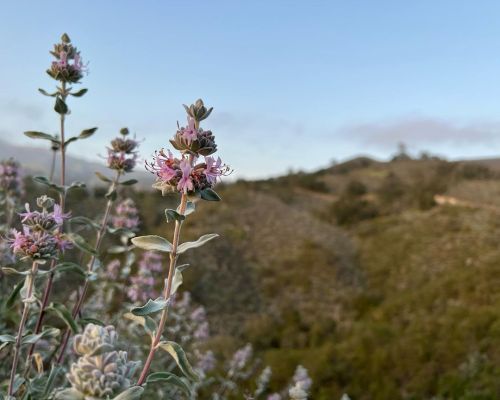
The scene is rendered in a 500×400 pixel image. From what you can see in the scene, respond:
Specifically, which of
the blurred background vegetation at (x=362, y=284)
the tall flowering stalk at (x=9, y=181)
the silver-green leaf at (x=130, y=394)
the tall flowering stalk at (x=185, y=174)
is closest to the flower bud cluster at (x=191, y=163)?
the tall flowering stalk at (x=185, y=174)

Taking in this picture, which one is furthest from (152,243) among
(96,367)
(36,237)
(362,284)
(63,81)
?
(362,284)

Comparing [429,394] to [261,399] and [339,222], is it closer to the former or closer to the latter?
[261,399]

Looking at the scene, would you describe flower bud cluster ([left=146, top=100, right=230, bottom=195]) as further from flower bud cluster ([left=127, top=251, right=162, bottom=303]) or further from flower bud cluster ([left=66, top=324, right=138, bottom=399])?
flower bud cluster ([left=127, top=251, right=162, bottom=303])

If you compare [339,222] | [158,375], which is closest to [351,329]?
[158,375]

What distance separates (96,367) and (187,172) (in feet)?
2.25

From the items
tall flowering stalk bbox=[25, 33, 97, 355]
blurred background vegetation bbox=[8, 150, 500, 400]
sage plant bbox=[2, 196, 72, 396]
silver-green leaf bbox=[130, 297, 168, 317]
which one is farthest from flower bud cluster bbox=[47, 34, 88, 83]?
blurred background vegetation bbox=[8, 150, 500, 400]

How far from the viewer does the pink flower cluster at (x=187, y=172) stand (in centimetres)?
156

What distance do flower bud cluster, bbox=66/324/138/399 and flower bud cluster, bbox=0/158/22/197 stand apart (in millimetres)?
2965

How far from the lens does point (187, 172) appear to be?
155 centimetres

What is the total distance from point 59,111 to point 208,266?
431 inches

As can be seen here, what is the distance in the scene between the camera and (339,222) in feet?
62.3

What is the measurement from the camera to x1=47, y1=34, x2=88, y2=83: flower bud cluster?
2.60 meters

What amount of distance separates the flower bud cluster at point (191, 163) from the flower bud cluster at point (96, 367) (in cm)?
61

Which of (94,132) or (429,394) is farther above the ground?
(94,132)
